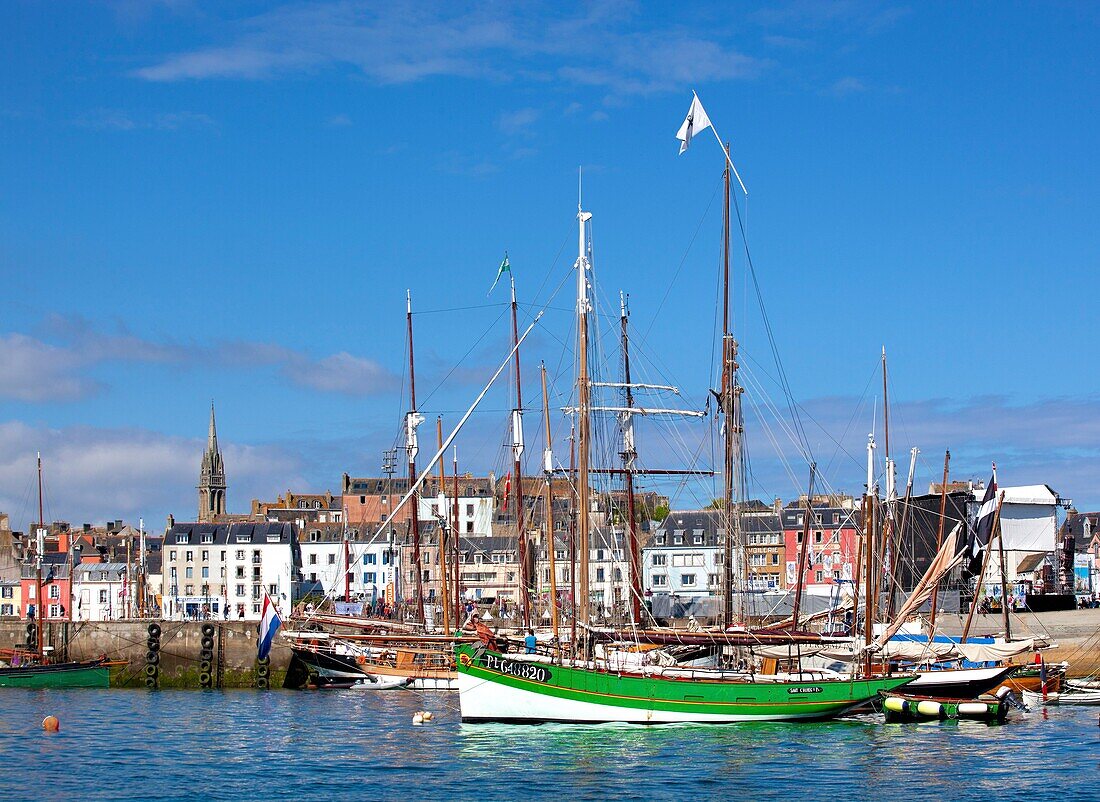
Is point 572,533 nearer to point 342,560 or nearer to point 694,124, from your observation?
point 694,124

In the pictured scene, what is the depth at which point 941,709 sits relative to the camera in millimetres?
55188

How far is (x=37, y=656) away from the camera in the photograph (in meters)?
80.9

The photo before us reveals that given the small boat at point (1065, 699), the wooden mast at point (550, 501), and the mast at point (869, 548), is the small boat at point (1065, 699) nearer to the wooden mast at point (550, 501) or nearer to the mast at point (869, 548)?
the mast at point (869, 548)

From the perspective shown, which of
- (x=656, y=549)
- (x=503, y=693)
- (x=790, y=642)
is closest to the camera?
(x=503, y=693)

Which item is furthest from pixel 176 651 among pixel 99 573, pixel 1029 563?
pixel 99 573

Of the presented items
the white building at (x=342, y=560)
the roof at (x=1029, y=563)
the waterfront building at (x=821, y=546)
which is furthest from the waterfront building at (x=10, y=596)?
the roof at (x=1029, y=563)

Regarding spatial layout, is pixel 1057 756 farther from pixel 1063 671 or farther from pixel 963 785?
pixel 1063 671

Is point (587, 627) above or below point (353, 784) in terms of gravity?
above

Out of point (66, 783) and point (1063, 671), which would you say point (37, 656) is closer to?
point (66, 783)

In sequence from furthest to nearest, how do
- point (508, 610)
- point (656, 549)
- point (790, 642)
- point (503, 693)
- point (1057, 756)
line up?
point (656, 549) → point (508, 610) → point (790, 642) → point (503, 693) → point (1057, 756)

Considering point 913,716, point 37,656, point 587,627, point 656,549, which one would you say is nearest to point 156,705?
point 37,656

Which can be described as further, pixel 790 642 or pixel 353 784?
pixel 790 642

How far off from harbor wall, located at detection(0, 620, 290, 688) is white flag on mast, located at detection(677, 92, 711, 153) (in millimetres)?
35268

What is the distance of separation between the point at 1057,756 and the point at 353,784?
69.7 ft
